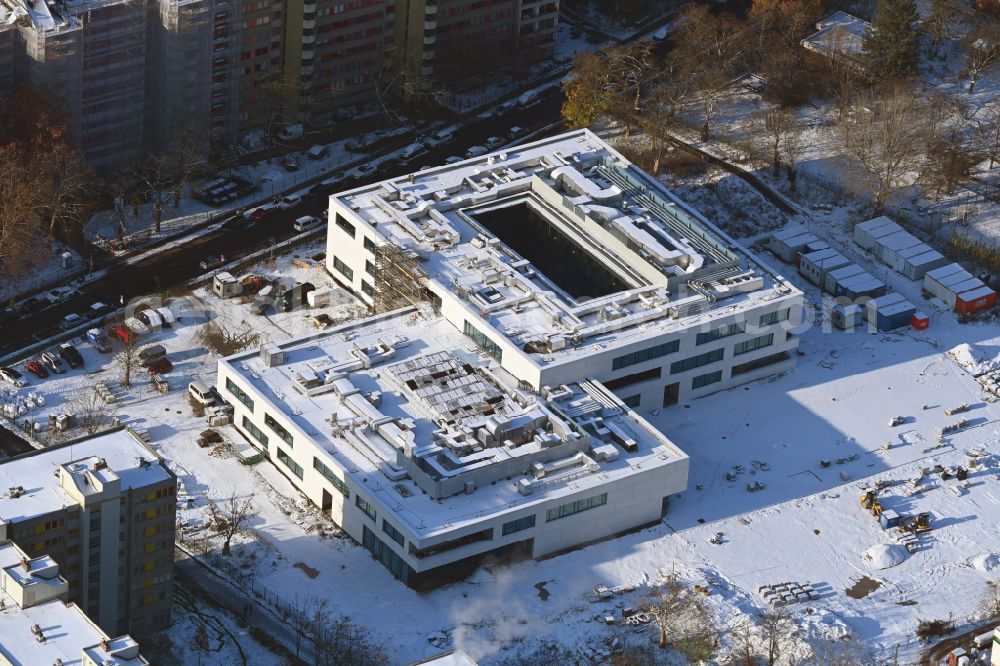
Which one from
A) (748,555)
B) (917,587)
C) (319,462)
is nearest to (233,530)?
(319,462)

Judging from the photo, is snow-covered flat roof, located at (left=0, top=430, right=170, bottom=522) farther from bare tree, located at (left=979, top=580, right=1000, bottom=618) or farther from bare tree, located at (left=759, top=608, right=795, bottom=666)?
bare tree, located at (left=979, top=580, right=1000, bottom=618)

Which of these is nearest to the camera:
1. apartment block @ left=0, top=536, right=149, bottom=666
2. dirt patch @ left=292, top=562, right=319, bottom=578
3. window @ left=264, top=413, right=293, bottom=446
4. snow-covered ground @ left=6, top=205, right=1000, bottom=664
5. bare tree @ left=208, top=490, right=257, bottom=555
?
apartment block @ left=0, top=536, right=149, bottom=666

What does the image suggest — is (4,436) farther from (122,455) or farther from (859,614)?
(859,614)

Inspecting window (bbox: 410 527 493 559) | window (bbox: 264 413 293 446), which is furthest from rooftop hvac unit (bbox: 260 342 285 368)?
→ window (bbox: 410 527 493 559)

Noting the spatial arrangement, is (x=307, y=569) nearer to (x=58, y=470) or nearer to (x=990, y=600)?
(x=58, y=470)

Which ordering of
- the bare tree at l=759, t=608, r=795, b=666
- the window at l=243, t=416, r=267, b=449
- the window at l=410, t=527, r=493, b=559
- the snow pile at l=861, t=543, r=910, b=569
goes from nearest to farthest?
1. the bare tree at l=759, t=608, r=795, b=666
2. the window at l=410, t=527, r=493, b=559
3. the snow pile at l=861, t=543, r=910, b=569
4. the window at l=243, t=416, r=267, b=449

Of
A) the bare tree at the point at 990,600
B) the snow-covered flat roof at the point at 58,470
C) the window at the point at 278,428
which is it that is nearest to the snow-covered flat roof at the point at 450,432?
the window at the point at 278,428

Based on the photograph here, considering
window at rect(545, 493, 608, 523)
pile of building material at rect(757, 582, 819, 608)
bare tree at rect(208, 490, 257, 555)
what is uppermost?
window at rect(545, 493, 608, 523)
